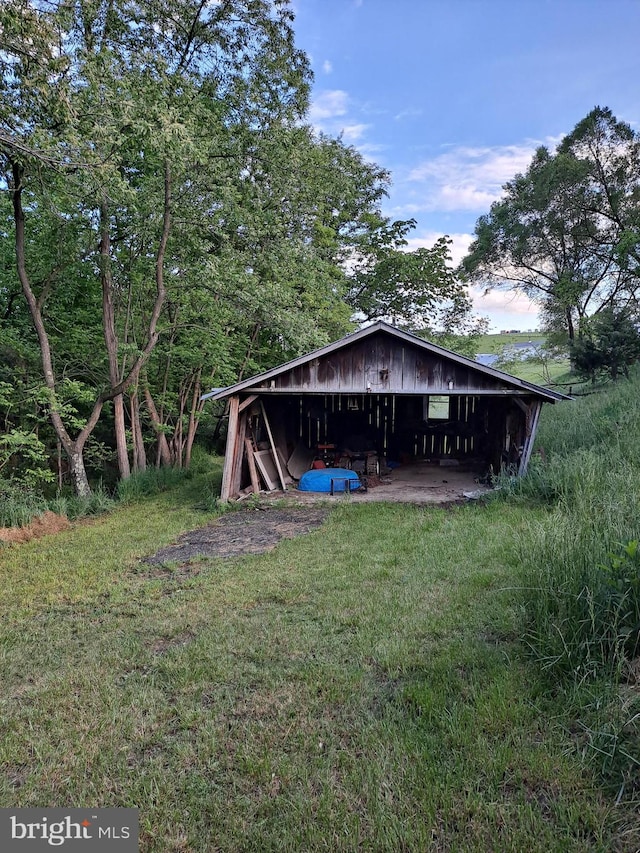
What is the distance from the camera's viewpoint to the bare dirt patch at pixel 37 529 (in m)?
6.69

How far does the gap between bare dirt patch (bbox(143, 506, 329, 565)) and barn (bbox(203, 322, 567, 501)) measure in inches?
44.8

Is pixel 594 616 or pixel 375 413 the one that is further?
pixel 375 413

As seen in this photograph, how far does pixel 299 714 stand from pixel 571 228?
69.3 ft

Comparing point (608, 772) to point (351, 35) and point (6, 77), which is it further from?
point (351, 35)

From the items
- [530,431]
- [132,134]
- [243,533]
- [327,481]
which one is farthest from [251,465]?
[132,134]

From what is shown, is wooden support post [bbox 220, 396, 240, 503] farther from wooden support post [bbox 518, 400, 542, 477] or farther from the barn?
wooden support post [bbox 518, 400, 542, 477]

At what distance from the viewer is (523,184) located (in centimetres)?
1900

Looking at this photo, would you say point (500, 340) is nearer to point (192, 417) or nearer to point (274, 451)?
point (192, 417)

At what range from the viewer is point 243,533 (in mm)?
6820

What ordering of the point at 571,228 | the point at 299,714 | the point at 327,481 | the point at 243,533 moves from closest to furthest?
1. the point at 299,714
2. the point at 243,533
3. the point at 327,481
4. the point at 571,228

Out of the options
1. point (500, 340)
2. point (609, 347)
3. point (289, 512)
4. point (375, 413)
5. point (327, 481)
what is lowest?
point (289, 512)

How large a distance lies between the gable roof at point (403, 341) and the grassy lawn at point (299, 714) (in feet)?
14.1

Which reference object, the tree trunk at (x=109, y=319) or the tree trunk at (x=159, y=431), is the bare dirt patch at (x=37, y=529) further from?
the tree trunk at (x=159, y=431)

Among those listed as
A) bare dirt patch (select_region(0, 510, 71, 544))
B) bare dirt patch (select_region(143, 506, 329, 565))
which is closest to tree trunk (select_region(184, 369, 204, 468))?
bare dirt patch (select_region(0, 510, 71, 544))
